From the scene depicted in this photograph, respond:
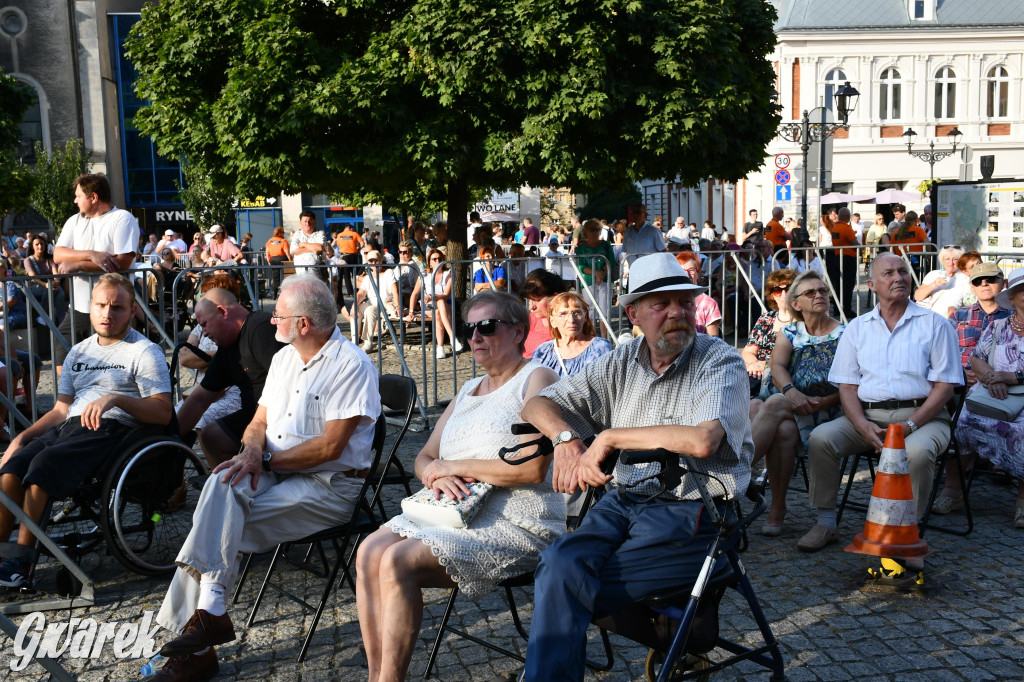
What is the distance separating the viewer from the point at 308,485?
450 cm

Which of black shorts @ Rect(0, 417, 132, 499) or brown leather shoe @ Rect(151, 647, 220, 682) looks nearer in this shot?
brown leather shoe @ Rect(151, 647, 220, 682)

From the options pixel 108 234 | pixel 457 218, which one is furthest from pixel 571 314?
pixel 457 218

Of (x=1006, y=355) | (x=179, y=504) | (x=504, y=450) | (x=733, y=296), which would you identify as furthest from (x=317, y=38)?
(x=504, y=450)

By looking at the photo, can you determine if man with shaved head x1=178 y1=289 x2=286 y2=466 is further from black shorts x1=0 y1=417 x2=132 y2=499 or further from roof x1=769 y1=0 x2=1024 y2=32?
roof x1=769 y1=0 x2=1024 y2=32

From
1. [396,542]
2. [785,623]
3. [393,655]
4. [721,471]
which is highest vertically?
[721,471]

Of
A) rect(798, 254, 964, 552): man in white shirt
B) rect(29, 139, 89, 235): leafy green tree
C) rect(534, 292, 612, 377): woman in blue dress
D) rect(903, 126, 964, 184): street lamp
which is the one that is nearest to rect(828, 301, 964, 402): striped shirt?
rect(798, 254, 964, 552): man in white shirt

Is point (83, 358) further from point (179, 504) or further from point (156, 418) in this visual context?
point (179, 504)

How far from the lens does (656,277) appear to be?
3.77m

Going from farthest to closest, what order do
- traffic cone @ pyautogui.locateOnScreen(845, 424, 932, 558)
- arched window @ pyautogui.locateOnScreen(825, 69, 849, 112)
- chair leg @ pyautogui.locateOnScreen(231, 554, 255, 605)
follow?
arched window @ pyautogui.locateOnScreen(825, 69, 849, 112) < traffic cone @ pyautogui.locateOnScreen(845, 424, 932, 558) < chair leg @ pyautogui.locateOnScreen(231, 554, 255, 605)

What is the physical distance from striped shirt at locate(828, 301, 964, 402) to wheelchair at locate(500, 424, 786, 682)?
234cm

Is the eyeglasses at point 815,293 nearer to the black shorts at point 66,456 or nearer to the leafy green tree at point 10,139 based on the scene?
the black shorts at point 66,456

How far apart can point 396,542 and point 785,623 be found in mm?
1871

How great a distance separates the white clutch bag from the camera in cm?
380

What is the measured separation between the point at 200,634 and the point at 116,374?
197 centimetres
